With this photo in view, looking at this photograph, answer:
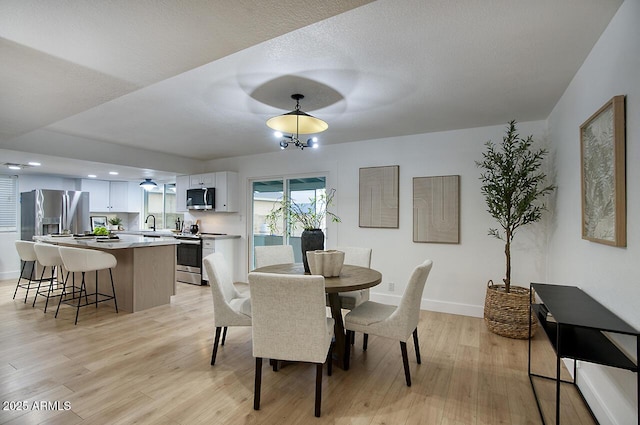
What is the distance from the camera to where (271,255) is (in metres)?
3.46

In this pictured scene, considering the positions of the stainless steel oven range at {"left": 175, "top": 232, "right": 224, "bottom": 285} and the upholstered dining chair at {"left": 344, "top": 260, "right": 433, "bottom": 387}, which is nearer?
the upholstered dining chair at {"left": 344, "top": 260, "right": 433, "bottom": 387}

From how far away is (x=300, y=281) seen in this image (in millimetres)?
1783

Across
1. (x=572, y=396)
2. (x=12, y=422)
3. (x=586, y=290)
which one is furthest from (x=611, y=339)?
(x=12, y=422)

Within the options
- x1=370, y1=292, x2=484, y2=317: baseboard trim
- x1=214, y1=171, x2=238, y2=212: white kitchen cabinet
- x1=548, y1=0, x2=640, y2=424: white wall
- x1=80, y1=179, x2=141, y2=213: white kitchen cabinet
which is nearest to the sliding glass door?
x1=214, y1=171, x2=238, y2=212: white kitchen cabinet

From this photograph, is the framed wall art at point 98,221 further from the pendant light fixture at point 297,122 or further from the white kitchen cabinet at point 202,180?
the pendant light fixture at point 297,122

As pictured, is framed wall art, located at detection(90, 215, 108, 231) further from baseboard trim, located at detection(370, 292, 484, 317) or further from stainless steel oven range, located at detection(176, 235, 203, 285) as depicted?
baseboard trim, located at detection(370, 292, 484, 317)

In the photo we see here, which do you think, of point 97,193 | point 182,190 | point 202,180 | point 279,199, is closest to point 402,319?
point 279,199

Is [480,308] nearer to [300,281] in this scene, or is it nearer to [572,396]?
[572,396]

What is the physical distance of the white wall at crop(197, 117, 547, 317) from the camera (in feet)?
12.0

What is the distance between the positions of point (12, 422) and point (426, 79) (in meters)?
3.65

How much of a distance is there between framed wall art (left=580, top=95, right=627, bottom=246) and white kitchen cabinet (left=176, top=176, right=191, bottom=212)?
19.6 feet

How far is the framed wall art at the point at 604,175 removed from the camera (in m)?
1.60

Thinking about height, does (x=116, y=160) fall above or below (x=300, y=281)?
above

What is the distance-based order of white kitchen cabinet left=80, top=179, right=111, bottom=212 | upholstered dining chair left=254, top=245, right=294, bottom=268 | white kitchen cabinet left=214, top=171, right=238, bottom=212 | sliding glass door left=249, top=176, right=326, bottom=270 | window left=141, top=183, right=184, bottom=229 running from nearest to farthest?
upholstered dining chair left=254, top=245, right=294, bottom=268
sliding glass door left=249, top=176, right=326, bottom=270
white kitchen cabinet left=214, top=171, right=238, bottom=212
white kitchen cabinet left=80, top=179, right=111, bottom=212
window left=141, top=183, right=184, bottom=229
